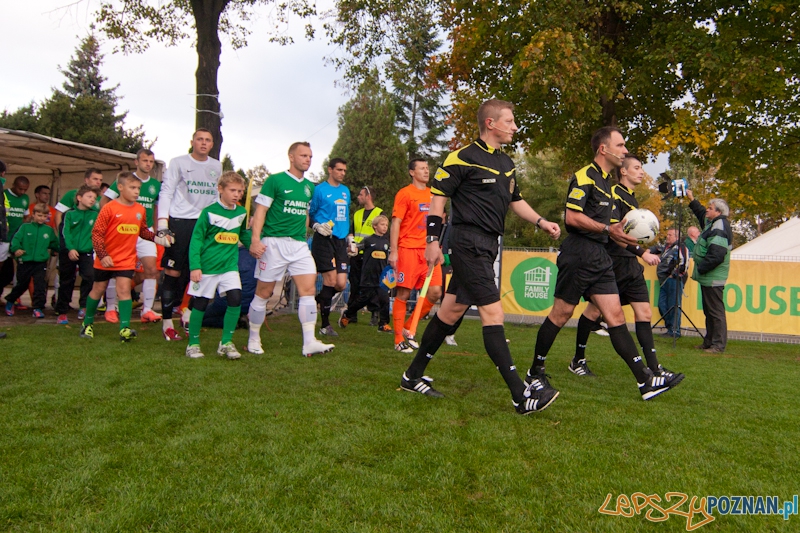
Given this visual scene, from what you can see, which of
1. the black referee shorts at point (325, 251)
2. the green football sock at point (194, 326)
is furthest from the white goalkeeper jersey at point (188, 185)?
the green football sock at point (194, 326)

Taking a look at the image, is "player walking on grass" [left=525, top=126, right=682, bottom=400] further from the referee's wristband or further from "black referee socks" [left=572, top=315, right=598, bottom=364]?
the referee's wristband

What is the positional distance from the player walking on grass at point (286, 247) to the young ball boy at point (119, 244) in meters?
1.61

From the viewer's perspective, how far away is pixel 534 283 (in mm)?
12648

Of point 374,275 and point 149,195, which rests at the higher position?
point 149,195

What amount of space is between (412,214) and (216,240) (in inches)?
90.9

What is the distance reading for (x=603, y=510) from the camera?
2.44 meters

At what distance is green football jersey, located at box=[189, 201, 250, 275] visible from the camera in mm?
5875

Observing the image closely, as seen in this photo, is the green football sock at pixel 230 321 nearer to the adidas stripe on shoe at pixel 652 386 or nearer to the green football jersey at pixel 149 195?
the green football jersey at pixel 149 195

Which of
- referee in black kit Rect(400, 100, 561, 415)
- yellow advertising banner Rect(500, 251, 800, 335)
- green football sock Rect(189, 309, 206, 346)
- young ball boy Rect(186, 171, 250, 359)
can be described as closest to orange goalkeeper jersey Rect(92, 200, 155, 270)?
young ball boy Rect(186, 171, 250, 359)

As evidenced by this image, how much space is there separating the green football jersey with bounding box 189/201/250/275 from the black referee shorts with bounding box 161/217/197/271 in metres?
1.27

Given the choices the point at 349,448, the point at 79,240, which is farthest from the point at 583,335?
the point at 79,240

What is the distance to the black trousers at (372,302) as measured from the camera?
9.27 metres

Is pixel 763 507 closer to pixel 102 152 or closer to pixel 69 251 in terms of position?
pixel 69 251

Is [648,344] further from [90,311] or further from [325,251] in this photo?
[90,311]
